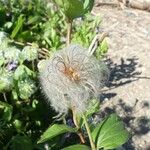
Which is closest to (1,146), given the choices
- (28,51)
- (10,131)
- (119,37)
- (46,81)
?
(10,131)

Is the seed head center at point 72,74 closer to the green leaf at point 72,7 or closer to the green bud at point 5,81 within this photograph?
the green leaf at point 72,7

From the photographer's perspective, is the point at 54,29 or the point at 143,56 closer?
the point at 54,29

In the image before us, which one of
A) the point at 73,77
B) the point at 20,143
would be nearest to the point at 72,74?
the point at 73,77

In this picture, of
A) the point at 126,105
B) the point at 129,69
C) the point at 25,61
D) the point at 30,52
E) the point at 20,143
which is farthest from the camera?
the point at 129,69

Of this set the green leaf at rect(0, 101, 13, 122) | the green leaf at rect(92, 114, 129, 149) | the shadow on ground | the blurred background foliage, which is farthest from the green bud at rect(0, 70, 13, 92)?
the shadow on ground

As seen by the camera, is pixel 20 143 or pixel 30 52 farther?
pixel 20 143

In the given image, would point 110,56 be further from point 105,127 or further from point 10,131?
point 105,127

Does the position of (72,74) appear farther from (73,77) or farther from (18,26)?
(18,26)
